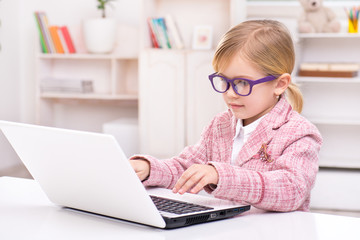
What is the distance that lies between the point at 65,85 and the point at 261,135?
3.01 m

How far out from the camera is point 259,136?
1.20m

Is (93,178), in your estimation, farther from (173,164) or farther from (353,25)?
(353,25)

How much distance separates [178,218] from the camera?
924 millimetres

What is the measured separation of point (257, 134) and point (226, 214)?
26 cm

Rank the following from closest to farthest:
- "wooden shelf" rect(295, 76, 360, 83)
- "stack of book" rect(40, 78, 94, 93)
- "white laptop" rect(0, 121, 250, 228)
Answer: "white laptop" rect(0, 121, 250, 228), "wooden shelf" rect(295, 76, 360, 83), "stack of book" rect(40, 78, 94, 93)

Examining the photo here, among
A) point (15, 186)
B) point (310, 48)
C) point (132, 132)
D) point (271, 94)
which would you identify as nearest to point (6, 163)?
point (132, 132)

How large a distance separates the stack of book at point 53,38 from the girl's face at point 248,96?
9.78 feet

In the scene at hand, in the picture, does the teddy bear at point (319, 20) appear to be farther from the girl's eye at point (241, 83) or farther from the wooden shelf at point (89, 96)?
the girl's eye at point (241, 83)

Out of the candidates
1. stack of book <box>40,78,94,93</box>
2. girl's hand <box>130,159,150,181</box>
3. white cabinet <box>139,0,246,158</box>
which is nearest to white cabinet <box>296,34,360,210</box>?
white cabinet <box>139,0,246,158</box>

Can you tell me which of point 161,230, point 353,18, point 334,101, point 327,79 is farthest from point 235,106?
point 334,101

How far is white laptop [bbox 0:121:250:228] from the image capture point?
0.86 m

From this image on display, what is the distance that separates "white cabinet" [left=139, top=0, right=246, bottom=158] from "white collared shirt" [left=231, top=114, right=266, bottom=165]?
2328 mm

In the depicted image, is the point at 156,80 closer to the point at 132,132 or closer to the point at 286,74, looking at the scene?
the point at 132,132

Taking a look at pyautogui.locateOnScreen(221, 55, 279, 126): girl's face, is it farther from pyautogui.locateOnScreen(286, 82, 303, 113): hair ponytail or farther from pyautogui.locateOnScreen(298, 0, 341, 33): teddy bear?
pyautogui.locateOnScreen(298, 0, 341, 33): teddy bear
